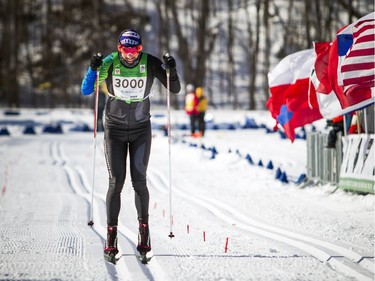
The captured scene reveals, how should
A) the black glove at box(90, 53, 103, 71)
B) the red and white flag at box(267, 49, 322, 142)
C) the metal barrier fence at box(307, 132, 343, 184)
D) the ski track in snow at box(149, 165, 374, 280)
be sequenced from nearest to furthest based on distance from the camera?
the ski track in snow at box(149, 165, 374, 280), the black glove at box(90, 53, 103, 71), the metal barrier fence at box(307, 132, 343, 184), the red and white flag at box(267, 49, 322, 142)

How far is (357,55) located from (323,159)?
2.57m

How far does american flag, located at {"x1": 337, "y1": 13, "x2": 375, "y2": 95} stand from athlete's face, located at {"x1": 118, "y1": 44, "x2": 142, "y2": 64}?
437 centimetres

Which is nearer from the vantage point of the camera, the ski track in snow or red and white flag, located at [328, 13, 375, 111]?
the ski track in snow

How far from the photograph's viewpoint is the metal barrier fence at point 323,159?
10.7 m

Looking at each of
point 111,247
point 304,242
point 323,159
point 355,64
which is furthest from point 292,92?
point 111,247

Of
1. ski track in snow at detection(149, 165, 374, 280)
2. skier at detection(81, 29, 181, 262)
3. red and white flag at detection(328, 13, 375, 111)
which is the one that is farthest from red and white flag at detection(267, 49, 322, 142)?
skier at detection(81, 29, 181, 262)

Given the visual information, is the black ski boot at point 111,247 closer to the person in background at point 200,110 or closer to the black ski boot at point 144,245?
the black ski boot at point 144,245

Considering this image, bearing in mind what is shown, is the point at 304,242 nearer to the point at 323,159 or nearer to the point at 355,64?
the point at 355,64

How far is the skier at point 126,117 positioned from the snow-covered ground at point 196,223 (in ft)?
1.69

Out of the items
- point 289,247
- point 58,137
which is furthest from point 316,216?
point 58,137

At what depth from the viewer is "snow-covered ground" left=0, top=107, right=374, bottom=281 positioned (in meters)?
5.29

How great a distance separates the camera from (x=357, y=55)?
9133 mm

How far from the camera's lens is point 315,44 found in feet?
33.6

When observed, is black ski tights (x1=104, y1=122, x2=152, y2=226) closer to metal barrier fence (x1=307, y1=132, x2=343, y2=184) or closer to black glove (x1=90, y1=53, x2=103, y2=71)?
black glove (x1=90, y1=53, x2=103, y2=71)
